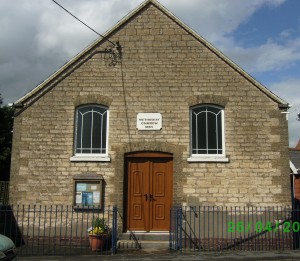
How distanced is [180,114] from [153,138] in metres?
1.12

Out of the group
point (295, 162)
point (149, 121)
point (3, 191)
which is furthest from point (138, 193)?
point (3, 191)

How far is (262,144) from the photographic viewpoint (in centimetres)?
1196

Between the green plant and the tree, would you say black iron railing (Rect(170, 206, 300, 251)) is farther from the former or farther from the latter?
the tree

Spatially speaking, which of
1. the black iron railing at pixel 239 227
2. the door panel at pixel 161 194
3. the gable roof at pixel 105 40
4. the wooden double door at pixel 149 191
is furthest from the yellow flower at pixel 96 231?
the gable roof at pixel 105 40

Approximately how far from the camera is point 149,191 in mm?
11930

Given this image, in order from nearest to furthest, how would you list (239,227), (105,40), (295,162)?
(239,227) < (105,40) < (295,162)

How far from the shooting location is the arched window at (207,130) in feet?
39.9

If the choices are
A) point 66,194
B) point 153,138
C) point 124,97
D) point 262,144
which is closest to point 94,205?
point 66,194

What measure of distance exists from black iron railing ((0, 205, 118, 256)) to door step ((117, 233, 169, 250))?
1.63ft

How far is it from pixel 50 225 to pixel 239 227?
5501 mm

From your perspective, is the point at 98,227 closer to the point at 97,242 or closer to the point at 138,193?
the point at 97,242

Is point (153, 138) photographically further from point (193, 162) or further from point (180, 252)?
point (180, 252)

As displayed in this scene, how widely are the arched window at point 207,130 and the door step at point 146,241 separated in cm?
269

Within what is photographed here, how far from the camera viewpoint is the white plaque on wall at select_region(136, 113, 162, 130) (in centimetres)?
1211
